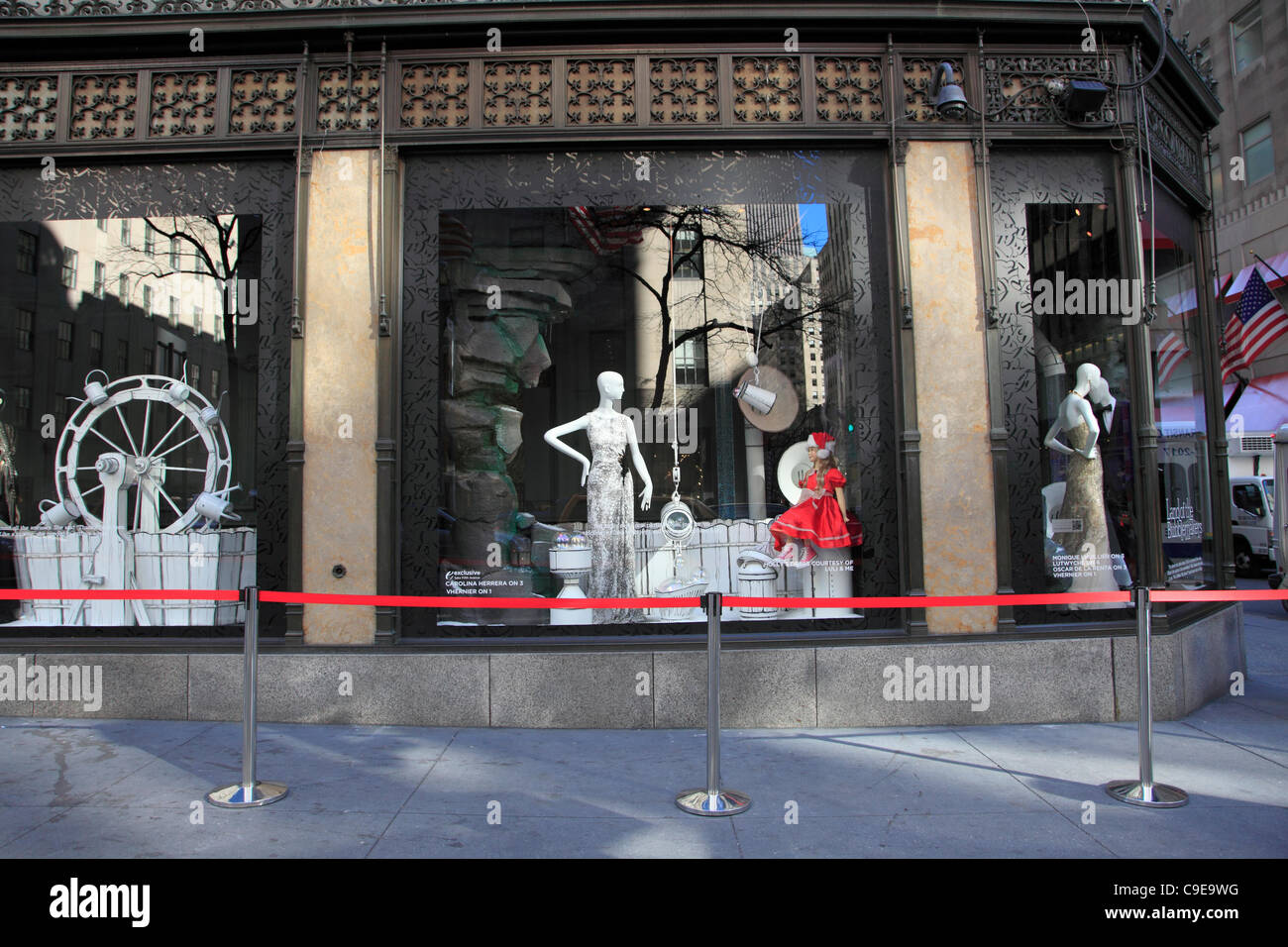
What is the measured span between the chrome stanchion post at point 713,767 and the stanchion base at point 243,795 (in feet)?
7.93

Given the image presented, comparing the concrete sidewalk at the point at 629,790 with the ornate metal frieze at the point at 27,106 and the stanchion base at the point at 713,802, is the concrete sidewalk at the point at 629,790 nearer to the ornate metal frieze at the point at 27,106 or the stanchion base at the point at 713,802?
the stanchion base at the point at 713,802

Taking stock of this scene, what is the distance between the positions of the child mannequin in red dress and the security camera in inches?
116

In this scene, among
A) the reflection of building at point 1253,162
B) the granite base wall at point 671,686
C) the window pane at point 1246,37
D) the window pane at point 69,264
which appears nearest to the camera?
the granite base wall at point 671,686

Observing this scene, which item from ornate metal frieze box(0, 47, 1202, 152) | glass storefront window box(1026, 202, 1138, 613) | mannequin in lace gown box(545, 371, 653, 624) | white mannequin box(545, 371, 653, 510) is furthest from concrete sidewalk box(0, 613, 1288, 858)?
ornate metal frieze box(0, 47, 1202, 152)

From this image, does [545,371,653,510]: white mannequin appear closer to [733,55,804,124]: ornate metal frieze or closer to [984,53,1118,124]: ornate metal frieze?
[733,55,804,124]: ornate metal frieze

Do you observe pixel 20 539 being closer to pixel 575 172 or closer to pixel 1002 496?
pixel 575 172

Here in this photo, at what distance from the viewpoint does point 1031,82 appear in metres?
7.08

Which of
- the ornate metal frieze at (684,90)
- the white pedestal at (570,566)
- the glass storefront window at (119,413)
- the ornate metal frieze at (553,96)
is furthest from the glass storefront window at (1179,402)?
the glass storefront window at (119,413)

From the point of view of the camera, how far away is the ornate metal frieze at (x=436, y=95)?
6996 millimetres

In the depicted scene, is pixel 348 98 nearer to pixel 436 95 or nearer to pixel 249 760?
pixel 436 95

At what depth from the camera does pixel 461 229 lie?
7.14m

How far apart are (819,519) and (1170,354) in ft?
13.4

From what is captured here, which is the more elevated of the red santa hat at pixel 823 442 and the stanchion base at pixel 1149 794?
the red santa hat at pixel 823 442
